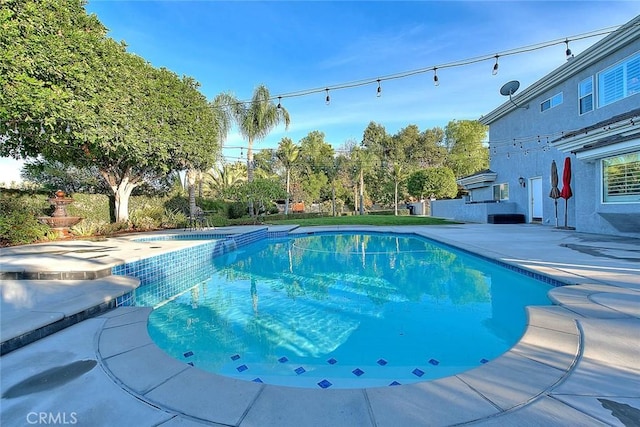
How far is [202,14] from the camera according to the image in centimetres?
1078

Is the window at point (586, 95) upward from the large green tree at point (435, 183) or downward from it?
upward

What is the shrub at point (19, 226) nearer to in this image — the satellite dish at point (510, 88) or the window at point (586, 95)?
the window at point (586, 95)

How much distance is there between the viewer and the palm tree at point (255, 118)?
2167 centimetres

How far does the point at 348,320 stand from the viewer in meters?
4.38

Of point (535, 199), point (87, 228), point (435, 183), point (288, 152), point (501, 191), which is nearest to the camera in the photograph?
point (87, 228)

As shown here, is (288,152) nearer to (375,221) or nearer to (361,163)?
(361,163)

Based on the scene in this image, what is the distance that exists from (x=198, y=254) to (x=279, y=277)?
9.12 ft

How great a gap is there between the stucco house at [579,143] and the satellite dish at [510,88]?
22.0 inches

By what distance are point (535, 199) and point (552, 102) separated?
4378mm

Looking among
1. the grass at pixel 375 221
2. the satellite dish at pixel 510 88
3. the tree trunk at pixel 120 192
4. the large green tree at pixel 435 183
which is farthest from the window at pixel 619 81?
the tree trunk at pixel 120 192

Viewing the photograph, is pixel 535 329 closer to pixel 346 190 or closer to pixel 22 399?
pixel 22 399

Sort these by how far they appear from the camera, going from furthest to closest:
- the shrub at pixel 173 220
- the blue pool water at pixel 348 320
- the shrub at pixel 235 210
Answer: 1. the shrub at pixel 235 210
2. the shrub at pixel 173 220
3. the blue pool water at pixel 348 320

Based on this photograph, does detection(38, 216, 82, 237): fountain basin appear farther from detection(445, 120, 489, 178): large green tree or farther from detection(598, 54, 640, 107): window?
detection(445, 120, 489, 178): large green tree

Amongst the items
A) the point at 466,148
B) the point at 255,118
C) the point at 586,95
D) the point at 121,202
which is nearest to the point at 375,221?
the point at 255,118
